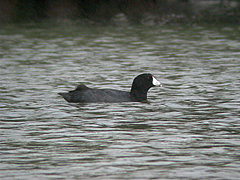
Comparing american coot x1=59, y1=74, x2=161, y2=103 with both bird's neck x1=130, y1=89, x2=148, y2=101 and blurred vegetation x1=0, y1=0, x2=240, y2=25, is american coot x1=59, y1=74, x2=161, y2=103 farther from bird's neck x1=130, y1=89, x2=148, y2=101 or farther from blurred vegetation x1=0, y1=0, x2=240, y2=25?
blurred vegetation x1=0, y1=0, x2=240, y2=25

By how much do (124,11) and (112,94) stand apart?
23.2 m

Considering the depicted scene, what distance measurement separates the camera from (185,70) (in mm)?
18766

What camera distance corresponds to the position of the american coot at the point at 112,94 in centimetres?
1341

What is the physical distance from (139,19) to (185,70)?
55.4 ft

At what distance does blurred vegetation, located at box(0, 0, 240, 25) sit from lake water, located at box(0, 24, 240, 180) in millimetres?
9282

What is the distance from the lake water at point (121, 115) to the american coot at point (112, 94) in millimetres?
203

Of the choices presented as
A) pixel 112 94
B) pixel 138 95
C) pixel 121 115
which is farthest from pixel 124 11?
pixel 121 115

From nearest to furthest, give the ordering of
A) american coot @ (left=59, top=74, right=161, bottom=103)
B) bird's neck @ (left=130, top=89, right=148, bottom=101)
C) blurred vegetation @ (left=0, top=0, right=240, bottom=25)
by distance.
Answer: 1. american coot @ (left=59, top=74, right=161, bottom=103)
2. bird's neck @ (left=130, top=89, right=148, bottom=101)
3. blurred vegetation @ (left=0, top=0, right=240, bottom=25)

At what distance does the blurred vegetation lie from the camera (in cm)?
3525

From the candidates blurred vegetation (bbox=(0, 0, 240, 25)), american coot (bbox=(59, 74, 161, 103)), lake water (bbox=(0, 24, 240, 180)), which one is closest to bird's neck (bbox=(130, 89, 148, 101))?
american coot (bbox=(59, 74, 161, 103))

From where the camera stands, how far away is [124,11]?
36125mm

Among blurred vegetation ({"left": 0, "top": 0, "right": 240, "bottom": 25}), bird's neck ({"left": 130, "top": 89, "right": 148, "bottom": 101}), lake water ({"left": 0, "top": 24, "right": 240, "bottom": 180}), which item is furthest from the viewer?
blurred vegetation ({"left": 0, "top": 0, "right": 240, "bottom": 25})

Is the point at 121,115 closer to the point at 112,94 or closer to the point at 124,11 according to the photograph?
the point at 112,94

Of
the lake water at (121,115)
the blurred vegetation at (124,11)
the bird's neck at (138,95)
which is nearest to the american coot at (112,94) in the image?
the bird's neck at (138,95)
